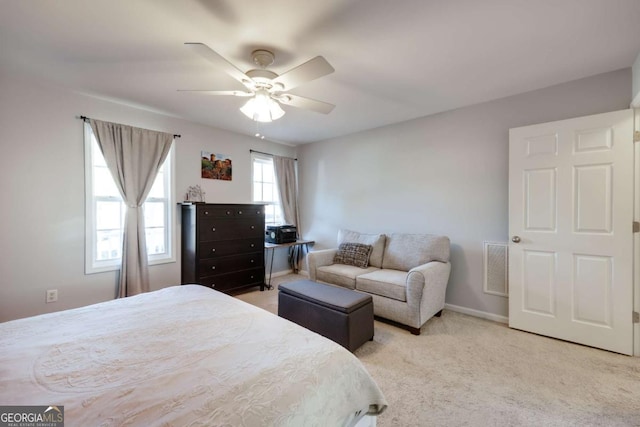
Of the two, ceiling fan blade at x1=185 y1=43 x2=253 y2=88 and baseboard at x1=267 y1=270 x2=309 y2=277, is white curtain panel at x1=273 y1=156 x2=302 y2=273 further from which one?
ceiling fan blade at x1=185 y1=43 x2=253 y2=88

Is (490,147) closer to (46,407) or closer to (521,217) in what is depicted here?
(521,217)

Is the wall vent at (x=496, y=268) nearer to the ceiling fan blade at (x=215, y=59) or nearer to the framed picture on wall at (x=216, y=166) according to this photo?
the ceiling fan blade at (x=215, y=59)

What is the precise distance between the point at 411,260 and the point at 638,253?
190 cm

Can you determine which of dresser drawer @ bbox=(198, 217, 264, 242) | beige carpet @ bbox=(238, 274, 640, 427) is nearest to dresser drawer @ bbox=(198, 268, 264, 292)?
dresser drawer @ bbox=(198, 217, 264, 242)

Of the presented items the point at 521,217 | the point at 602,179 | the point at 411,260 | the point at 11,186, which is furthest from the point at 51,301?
the point at 602,179

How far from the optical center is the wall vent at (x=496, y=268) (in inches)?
116

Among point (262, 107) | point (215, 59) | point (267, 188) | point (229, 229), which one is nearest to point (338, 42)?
point (262, 107)

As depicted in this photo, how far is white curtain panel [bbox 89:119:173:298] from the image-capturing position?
9.87 ft

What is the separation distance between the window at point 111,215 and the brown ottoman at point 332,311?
1981 mm

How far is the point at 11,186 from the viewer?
2.50 meters

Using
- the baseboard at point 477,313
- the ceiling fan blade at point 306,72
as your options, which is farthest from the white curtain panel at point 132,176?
the baseboard at point 477,313

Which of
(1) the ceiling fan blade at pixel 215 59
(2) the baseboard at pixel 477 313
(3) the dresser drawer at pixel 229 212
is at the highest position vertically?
(1) the ceiling fan blade at pixel 215 59

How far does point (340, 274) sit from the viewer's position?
10.8 feet

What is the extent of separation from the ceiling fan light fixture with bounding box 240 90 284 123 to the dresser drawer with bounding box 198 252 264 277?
7.13 ft
